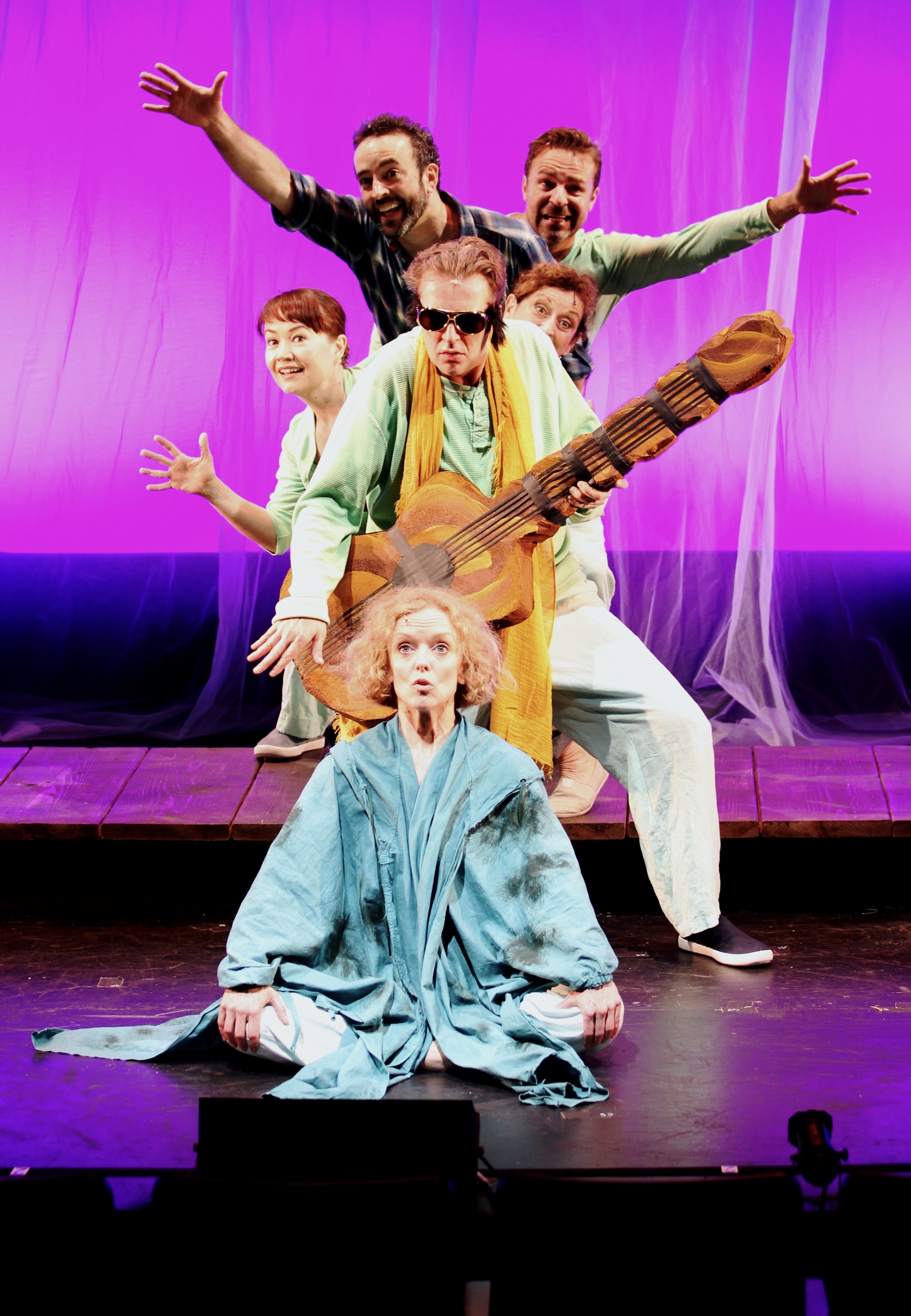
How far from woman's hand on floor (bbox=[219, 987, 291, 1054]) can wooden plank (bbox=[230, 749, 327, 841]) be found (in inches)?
36.1

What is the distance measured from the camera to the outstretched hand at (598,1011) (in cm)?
290

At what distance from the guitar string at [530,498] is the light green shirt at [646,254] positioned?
834mm

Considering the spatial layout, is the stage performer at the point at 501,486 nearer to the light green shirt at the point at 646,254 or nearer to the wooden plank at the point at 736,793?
the wooden plank at the point at 736,793

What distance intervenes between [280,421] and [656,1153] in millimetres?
2981

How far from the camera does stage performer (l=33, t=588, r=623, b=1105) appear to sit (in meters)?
2.93

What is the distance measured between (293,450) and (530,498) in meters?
1.06

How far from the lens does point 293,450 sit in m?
4.54

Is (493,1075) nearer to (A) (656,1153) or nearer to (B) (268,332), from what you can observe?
(A) (656,1153)

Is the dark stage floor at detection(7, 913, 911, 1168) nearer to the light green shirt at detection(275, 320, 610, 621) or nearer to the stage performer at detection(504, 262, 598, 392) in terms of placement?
the light green shirt at detection(275, 320, 610, 621)

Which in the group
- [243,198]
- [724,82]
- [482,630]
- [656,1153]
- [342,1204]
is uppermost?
[724,82]

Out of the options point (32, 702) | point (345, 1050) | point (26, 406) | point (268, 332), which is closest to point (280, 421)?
point (268, 332)

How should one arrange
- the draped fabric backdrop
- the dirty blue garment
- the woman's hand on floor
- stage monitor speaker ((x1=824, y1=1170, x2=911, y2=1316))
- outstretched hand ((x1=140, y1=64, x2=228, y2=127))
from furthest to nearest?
the draped fabric backdrop
outstretched hand ((x1=140, y1=64, x2=228, y2=127))
the dirty blue garment
the woman's hand on floor
stage monitor speaker ((x1=824, y1=1170, x2=911, y2=1316))

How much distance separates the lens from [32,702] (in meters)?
5.21

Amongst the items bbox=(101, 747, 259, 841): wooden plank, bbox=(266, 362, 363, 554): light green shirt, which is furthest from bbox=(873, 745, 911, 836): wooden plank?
bbox=(266, 362, 363, 554): light green shirt
